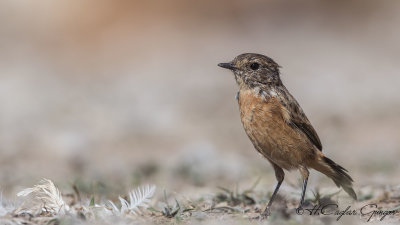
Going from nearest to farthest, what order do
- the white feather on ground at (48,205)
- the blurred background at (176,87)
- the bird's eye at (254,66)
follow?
the white feather on ground at (48,205)
the bird's eye at (254,66)
the blurred background at (176,87)

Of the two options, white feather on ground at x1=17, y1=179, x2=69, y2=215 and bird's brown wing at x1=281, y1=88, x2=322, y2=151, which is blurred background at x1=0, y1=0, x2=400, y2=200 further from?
white feather on ground at x1=17, y1=179, x2=69, y2=215

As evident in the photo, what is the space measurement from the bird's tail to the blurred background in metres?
1.05

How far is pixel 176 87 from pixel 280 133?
1224 cm

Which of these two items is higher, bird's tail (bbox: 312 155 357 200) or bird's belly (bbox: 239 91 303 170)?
bird's belly (bbox: 239 91 303 170)

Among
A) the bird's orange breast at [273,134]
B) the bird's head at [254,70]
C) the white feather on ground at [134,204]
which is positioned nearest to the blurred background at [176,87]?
the bird's orange breast at [273,134]

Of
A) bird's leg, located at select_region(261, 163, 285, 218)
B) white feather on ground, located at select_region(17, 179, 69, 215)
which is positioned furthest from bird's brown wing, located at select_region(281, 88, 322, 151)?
white feather on ground, located at select_region(17, 179, 69, 215)

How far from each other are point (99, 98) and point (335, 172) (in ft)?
36.0

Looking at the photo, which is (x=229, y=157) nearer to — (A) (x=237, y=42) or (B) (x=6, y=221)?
(B) (x=6, y=221)

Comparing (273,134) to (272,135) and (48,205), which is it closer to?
(272,135)

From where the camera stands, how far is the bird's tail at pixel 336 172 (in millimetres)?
6551

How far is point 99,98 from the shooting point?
16875 millimetres

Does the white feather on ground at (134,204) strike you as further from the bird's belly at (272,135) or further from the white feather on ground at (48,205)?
the bird's belly at (272,135)

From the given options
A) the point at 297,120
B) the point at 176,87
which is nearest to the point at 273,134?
the point at 297,120

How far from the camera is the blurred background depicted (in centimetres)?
977
